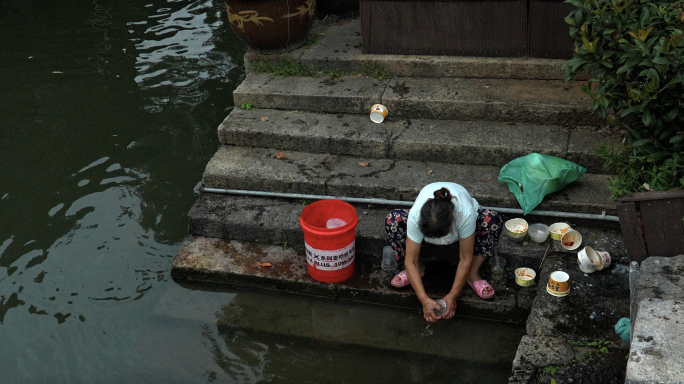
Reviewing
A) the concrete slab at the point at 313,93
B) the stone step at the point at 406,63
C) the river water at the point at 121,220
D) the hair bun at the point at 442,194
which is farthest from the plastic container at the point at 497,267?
the stone step at the point at 406,63

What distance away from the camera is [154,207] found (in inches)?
250

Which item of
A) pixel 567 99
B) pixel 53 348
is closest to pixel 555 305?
pixel 567 99

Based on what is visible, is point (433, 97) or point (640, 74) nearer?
point (640, 74)

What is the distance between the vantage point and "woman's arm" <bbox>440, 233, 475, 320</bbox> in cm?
453

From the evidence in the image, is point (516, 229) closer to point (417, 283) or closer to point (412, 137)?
point (417, 283)

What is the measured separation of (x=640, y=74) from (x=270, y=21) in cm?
414

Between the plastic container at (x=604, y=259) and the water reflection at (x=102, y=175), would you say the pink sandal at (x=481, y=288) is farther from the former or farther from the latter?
the water reflection at (x=102, y=175)

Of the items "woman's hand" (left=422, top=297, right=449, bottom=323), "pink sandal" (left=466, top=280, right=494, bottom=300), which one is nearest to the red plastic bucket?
"woman's hand" (left=422, top=297, right=449, bottom=323)

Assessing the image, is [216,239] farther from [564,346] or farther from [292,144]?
[564,346]

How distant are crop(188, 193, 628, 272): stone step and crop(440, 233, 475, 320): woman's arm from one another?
1.91ft

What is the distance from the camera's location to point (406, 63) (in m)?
6.67

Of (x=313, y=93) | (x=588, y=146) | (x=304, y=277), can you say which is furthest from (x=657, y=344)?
(x=313, y=93)

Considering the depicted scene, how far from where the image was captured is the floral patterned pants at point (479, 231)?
467 centimetres

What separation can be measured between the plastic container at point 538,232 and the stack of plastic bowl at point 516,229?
7cm
